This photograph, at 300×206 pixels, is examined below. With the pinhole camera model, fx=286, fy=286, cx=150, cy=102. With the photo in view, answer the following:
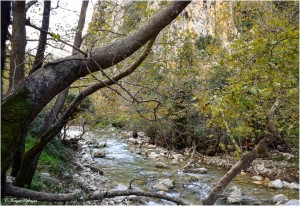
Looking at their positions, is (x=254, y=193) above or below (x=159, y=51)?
below

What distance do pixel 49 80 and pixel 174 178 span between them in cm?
698

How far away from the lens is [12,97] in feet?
9.07

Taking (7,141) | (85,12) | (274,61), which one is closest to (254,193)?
(274,61)

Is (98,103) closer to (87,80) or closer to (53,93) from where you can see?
(87,80)

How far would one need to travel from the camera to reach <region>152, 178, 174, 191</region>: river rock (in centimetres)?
793

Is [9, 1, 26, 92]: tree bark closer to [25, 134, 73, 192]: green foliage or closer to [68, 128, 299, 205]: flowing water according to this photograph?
[25, 134, 73, 192]: green foliage

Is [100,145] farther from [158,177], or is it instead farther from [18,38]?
[18,38]

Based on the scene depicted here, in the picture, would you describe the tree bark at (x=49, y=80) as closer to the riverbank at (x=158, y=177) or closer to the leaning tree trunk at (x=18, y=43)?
the leaning tree trunk at (x=18, y=43)

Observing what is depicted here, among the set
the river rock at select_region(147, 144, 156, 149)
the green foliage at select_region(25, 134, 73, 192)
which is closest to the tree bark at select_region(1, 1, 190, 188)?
the green foliage at select_region(25, 134, 73, 192)

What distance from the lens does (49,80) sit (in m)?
2.94

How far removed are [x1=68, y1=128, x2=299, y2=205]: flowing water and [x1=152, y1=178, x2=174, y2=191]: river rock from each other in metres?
0.16

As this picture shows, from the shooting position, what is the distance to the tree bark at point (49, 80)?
2764 millimetres

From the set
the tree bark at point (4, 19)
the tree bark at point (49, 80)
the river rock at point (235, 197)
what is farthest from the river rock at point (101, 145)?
the tree bark at point (4, 19)

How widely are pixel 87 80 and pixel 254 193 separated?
556 centimetres
